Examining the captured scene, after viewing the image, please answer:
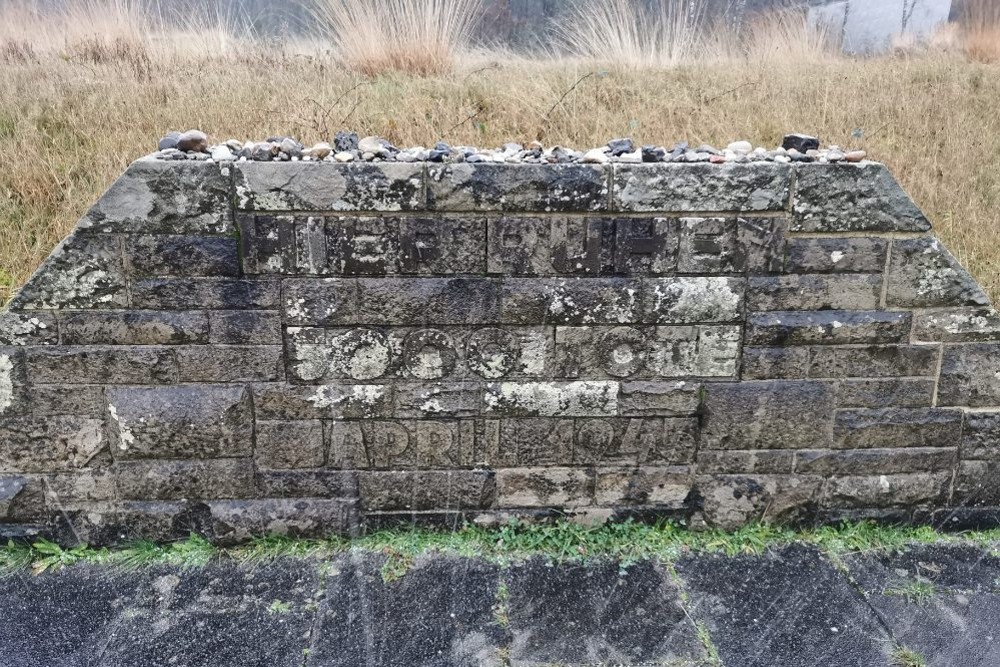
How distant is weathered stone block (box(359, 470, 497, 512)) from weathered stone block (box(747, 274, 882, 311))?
4.37ft

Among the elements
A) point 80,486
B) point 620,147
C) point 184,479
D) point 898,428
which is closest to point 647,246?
point 620,147

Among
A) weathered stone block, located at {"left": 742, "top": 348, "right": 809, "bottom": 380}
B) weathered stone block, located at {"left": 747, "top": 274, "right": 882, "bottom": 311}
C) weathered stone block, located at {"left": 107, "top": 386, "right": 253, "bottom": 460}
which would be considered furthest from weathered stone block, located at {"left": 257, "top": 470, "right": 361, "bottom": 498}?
weathered stone block, located at {"left": 747, "top": 274, "right": 882, "bottom": 311}

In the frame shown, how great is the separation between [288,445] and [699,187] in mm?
1930

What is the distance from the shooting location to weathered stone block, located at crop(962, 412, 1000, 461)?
3.02 meters

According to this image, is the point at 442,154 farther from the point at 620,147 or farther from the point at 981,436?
the point at 981,436

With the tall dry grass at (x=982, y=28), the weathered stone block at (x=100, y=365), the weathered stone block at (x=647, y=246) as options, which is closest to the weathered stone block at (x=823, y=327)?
the weathered stone block at (x=647, y=246)

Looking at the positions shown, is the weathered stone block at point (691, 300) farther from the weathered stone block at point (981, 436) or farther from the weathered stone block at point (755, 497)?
the weathered stone block at point (981, 436)

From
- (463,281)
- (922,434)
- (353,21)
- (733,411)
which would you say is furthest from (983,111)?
(353,21)

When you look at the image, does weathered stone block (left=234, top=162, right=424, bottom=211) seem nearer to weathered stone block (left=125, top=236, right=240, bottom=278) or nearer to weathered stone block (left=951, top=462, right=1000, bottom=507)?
weathered stone block (left=125, top=236, right=240, bottom=278)

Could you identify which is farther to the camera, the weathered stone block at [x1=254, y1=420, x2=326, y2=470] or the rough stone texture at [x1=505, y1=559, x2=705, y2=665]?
the weathered stone block at [x1=254, y1=420, x2=326, y2=470]

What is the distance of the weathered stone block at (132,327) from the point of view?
2721 millimetres

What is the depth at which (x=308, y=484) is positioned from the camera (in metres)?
2.96

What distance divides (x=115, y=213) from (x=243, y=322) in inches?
23.6

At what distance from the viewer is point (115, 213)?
262 cm
